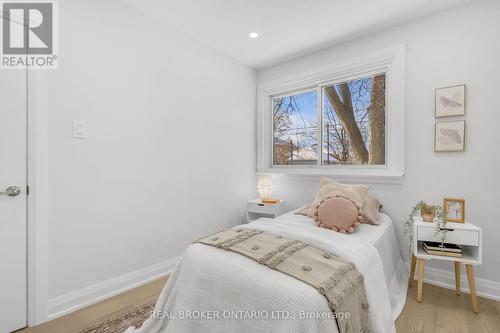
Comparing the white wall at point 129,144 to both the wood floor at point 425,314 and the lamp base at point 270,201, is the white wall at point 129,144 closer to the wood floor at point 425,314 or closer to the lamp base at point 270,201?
the wood floor at point 425,314

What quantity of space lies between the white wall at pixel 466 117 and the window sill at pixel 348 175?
3.2 inches

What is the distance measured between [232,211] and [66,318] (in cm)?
191

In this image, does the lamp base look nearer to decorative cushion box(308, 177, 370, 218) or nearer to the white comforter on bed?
decorative cushion box(308, 177, 370, 218)

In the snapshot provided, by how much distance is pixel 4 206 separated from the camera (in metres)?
1.62

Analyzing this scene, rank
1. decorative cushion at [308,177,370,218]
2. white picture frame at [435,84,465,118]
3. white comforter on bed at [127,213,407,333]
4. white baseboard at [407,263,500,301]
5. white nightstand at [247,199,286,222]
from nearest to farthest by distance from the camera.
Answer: white comforter on bed at [127,213,407,333]
white baseboard at [407,263,500,301]
white picture frame at [435,84,465,118]
decorative cushion at [308,177,370,218]
white nightstand at [247,199,286,222]

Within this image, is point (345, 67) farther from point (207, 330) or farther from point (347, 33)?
point (207, 330)

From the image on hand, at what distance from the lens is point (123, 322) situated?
1710mm

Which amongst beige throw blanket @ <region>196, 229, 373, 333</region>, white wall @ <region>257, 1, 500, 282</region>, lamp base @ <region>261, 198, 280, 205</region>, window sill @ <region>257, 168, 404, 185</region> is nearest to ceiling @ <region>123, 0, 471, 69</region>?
white wall @ <region>257, 1, 500, 282</region>

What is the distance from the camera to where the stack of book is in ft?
6.08

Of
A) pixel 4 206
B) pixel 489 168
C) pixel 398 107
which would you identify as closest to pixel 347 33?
pixel 398 107

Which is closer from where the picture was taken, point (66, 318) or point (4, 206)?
point (4, 206)

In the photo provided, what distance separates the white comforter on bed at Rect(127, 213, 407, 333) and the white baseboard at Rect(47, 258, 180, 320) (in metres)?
0.63

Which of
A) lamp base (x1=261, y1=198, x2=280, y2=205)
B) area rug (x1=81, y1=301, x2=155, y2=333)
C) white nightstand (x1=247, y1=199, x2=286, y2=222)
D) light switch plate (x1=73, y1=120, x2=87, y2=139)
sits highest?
light switch plate (x1=73, y1=120, x2=87, y2=139)

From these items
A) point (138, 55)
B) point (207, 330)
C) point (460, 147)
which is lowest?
point (207, 330)
